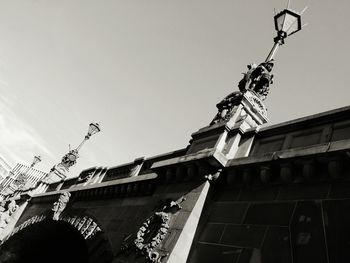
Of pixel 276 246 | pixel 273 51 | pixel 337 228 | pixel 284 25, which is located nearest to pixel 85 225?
pixel 276 246

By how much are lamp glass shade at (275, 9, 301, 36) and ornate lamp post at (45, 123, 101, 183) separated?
1269cm

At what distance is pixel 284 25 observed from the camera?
841 centimetres

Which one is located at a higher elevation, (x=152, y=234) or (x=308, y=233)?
(x=308, y=233)

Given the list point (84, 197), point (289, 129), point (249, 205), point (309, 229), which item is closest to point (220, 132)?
point (289, 129)

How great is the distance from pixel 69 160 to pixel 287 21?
15520mm

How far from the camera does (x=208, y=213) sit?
253 inches

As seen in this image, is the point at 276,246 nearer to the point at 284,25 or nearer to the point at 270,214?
the point at 270,214

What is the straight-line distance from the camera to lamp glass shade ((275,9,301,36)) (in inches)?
328

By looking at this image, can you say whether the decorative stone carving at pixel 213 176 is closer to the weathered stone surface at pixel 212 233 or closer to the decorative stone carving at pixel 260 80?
the weathered stone surface at pixel 212 233

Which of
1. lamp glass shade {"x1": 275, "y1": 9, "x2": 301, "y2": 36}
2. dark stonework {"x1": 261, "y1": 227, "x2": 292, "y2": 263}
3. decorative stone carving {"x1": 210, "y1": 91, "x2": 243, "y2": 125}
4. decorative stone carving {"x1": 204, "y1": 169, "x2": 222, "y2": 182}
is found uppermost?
lamp glass shade {"x1": 275, "y1": 9, "x2": 301, "y2": 36}

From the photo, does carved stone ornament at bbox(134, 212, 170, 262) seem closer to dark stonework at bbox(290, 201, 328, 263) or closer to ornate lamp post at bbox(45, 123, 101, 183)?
dark stonework at bbox(290, 201, 328, 263)

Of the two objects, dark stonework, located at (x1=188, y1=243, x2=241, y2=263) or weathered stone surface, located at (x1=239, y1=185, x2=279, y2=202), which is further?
weathered stone surface, located at (x1=239, y1=185, x2=279, y2=202)

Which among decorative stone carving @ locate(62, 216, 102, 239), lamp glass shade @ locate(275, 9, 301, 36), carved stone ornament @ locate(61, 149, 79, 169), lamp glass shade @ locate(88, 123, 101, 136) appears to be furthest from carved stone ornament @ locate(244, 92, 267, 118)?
carved stone ornament @ locate(61, 149, 79, 169)

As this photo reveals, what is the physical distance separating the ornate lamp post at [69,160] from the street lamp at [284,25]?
12506mm
